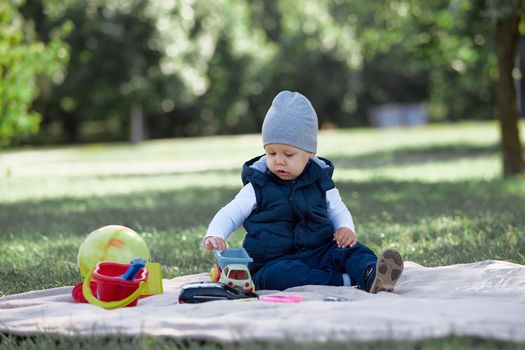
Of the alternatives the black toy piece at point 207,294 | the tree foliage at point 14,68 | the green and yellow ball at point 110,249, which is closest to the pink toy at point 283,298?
the black toy piece at point 207,294

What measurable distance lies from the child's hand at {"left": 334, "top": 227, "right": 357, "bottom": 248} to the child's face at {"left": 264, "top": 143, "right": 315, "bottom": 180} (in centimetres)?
42

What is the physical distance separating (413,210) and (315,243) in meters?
3.96

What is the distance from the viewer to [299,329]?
3477 mm

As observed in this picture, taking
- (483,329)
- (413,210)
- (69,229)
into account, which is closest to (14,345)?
(483,329)

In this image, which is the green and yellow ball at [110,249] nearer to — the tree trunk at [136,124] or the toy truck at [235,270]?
the toy truck at [235,270]

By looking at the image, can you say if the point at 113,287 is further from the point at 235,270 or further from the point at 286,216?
the point at 286,216

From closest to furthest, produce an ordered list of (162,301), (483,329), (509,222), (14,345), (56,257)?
1. (483,329)
2. (14,345)
3. (162,301)
4. (56,257)
5. (509,222)

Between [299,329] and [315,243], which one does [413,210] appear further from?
[299,329]

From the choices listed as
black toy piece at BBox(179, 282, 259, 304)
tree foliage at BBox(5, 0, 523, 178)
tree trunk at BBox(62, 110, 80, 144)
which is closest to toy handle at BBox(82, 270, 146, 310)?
black toy piece at BBox(179, 282, 259, 304)

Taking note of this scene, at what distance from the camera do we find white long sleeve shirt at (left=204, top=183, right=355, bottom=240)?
16.1 ft

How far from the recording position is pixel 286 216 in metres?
5.04

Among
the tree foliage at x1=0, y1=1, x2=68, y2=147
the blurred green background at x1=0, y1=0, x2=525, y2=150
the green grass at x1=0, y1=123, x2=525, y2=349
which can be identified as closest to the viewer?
the green grass at x1=0, y1=123, x2=525, y2=349

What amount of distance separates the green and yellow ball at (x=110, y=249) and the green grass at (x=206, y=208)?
56 cm

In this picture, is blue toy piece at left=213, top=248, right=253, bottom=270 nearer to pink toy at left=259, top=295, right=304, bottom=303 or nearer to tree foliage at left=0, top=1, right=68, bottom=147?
pink toy at left=259, top=295, right=304, bottom=303
